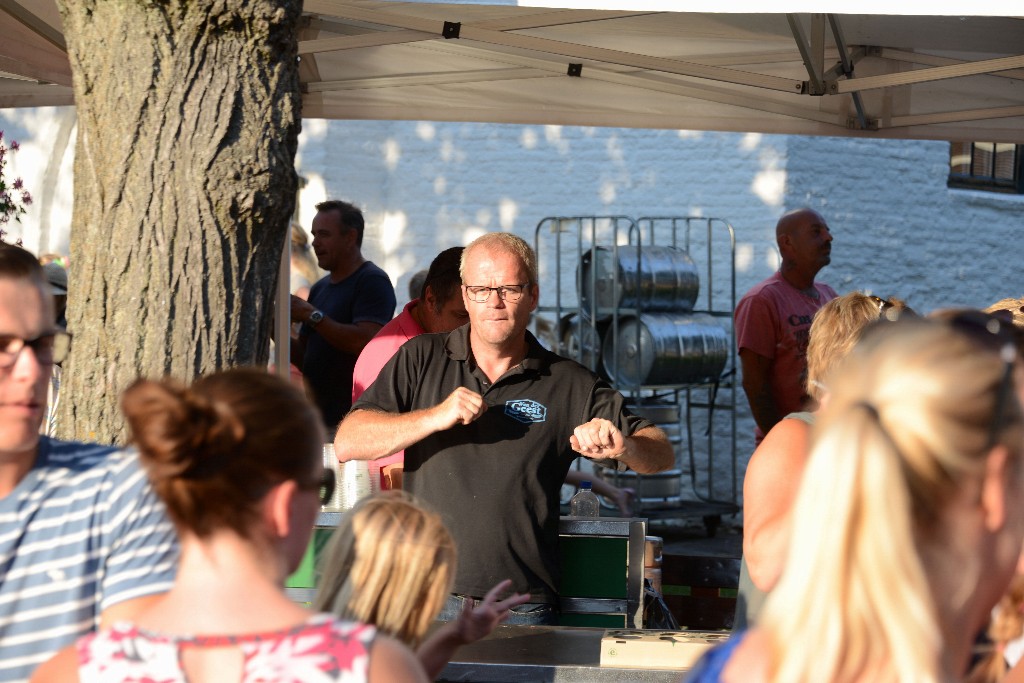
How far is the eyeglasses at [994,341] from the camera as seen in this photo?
4.48 ft

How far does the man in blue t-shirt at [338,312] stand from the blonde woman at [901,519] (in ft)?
15.0

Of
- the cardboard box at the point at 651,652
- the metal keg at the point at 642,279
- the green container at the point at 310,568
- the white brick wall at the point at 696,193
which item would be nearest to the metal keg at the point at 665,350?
the metal keg at the point at 642,279

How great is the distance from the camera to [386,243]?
1105 cm

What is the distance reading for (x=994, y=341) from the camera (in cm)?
143

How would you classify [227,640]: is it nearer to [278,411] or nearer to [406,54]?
[278,411]

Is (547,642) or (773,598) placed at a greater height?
Result: (773,598)

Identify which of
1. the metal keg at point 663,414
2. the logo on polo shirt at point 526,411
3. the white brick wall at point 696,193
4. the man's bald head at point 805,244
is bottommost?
the metal keg at point 663,414

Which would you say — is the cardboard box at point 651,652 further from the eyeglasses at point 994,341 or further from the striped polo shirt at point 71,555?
the eyeglasses at point 994,341

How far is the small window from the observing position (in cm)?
1087

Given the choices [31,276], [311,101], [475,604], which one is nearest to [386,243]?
[311,101]

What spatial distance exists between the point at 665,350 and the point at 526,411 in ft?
16.8

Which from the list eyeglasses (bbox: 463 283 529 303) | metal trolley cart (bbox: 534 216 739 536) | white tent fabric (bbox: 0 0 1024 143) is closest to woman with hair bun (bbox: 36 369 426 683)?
eyeglasses (bbox: 463 283 529 303)

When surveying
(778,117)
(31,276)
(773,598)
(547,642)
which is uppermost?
(778,117)

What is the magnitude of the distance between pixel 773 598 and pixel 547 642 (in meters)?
1.82
